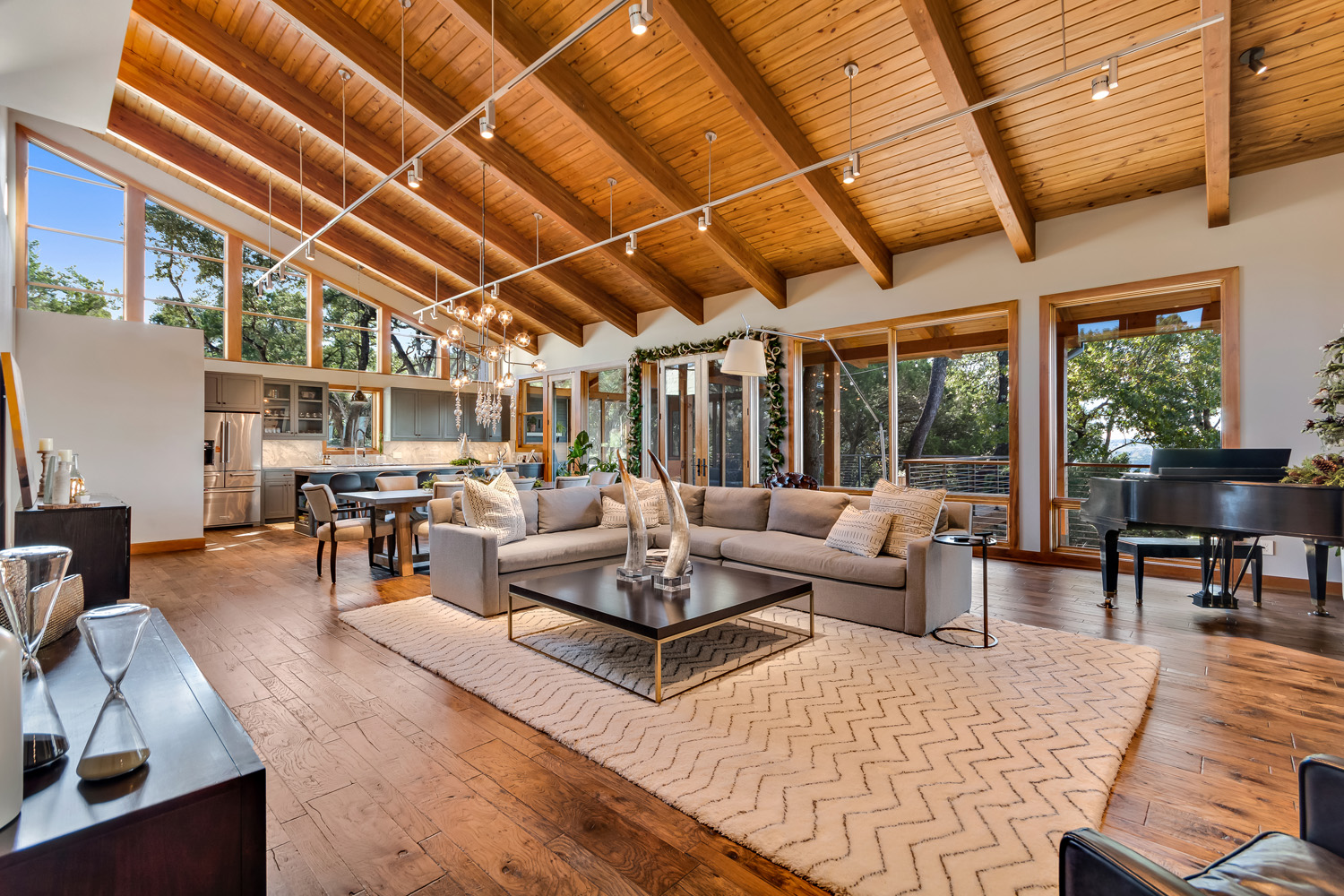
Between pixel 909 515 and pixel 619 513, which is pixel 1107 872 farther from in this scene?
pixel 619 513

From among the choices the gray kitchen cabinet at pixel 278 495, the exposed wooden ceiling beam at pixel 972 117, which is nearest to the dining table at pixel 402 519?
the gray kitchen cabinet at pixel 278 495

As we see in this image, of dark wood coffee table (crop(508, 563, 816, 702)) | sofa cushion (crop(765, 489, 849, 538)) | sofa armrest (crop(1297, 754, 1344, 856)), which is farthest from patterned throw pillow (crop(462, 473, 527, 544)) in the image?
sofa armrest (crop(1297, 754, 1344, 856))

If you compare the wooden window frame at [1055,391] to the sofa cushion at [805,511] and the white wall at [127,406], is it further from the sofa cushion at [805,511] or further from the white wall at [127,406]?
the white wall at [127,406]

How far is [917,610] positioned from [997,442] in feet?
11.4

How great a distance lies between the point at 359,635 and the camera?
380 centimetres

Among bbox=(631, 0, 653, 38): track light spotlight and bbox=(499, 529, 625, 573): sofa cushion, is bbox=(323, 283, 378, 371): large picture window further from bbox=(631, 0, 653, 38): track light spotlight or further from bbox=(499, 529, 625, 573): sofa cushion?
bbox=(631, 0, 653, 38): track light spotlight

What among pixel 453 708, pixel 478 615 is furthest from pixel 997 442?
pixel 453 708

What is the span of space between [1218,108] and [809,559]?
412 cm

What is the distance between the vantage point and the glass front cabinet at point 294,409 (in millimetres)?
9227

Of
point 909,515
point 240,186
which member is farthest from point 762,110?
point 240,186

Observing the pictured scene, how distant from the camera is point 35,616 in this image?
3.51 ft

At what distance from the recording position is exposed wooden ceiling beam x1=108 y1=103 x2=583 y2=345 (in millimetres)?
7527

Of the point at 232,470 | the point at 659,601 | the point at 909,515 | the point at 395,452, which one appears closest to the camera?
the point at 659,601

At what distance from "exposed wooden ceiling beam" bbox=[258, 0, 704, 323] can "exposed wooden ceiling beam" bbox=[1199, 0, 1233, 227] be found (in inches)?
215
